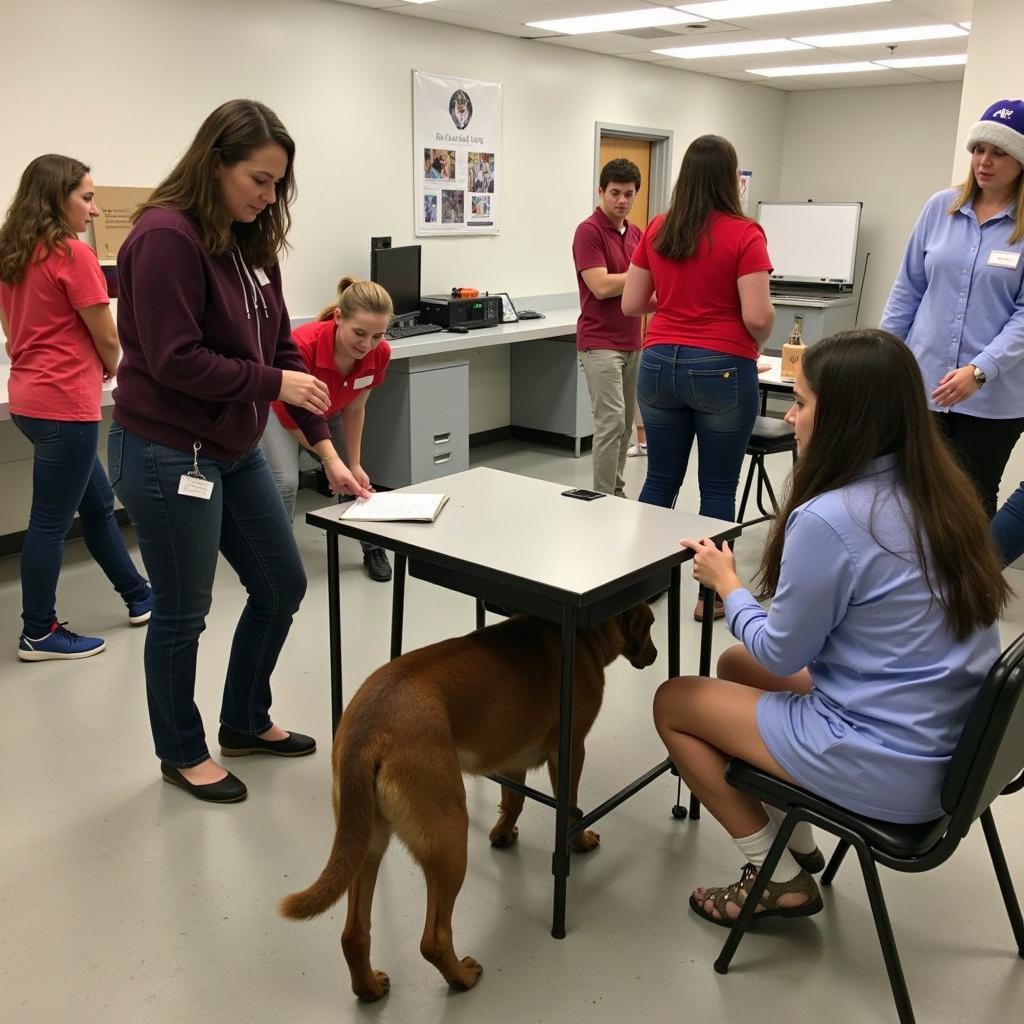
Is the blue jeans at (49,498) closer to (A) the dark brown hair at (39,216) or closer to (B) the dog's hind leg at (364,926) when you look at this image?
(A) the dark brown hair at (39,216)

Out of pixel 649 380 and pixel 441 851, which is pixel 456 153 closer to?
pixel 649 380

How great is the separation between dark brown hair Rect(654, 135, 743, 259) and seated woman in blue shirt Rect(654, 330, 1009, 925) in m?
1.38

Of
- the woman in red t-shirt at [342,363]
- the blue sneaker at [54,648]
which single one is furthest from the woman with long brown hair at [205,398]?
the blue sneaker at [54,648]

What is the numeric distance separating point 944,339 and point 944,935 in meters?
1.65

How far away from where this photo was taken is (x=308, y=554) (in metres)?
3.96

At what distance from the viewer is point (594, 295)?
404cm

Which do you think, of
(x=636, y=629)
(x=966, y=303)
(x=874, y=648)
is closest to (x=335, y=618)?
(x=636, y=629)

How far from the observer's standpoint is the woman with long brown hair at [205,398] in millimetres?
1803

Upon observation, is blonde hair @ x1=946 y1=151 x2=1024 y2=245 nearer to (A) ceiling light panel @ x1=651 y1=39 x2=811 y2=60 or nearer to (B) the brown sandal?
(B) the brown sandal

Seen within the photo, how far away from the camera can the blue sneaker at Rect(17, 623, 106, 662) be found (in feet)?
9.63

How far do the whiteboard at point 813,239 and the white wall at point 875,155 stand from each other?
0.30m

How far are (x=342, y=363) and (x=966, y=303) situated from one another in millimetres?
→ 1888

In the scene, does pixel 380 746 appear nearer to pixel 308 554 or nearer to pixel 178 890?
pixel 178 890

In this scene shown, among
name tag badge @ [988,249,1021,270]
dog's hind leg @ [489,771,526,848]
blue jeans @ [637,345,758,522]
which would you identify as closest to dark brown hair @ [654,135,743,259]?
blue jeans @ [637,345,758,522]
